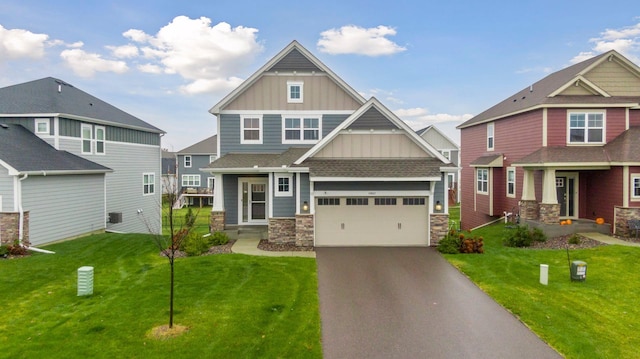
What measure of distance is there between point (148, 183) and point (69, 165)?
8290 millimetres

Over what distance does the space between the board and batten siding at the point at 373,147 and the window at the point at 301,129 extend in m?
3.07

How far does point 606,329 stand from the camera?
7441mm

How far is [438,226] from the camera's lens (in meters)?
15.0

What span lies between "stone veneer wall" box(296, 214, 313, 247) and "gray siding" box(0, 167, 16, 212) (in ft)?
35.8

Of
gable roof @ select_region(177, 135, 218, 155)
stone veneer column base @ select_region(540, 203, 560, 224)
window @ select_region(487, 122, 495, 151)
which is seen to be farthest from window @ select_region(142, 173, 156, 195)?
stone veneer column base @ select_region(540, 203, 560, 224)

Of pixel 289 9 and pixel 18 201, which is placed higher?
pixel 289 9

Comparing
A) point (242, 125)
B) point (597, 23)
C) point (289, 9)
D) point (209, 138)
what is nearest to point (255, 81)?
point (242, 125)

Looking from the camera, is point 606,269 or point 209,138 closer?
point 606,269

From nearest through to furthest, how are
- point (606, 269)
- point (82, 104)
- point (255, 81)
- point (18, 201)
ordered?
point (606, 269)
point (18, 201)
point (255, 81)
point (82, 104)

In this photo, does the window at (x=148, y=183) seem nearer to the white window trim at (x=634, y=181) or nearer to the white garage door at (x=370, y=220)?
the white garage door at (x=370, y=220)

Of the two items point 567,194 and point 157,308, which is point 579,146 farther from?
point 157,308

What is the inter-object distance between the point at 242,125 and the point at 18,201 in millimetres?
9430

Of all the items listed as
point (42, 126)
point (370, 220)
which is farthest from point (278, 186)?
point (42, 126)

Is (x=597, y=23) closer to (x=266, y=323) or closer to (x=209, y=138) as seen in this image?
(x=266, y=323)
